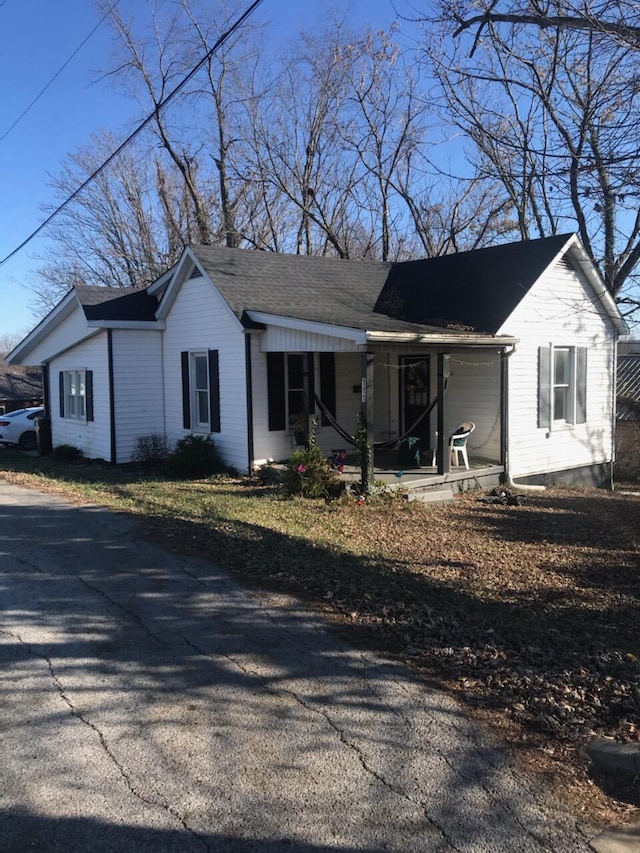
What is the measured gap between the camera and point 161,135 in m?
29.9

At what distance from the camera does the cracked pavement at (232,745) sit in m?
2.97

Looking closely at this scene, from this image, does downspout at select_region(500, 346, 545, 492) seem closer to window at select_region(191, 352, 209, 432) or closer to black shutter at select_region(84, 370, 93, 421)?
window at select_region(191, 352, 209, 432)

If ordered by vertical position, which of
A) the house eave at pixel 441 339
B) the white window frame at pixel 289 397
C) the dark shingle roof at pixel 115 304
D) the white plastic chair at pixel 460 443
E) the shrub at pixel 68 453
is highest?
the dark shingle roof at pixel 115 304

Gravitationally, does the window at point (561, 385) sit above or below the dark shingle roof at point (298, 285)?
below

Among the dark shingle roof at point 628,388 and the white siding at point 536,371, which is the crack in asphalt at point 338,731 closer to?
the white siding at point 536,371

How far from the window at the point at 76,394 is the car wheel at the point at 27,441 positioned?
13.5 feet

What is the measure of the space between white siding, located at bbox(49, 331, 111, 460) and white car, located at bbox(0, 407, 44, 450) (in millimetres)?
3747

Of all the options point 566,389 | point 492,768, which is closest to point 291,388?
point 566,389

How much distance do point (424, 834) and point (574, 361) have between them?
13503 mm

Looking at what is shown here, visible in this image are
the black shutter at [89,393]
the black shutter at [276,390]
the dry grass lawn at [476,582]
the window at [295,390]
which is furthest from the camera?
the black shutter at [89,393]

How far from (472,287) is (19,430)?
15.0m

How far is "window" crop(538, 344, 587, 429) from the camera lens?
14547 mm

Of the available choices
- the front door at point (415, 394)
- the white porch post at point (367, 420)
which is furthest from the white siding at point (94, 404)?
the white porch post at point (367, 420)

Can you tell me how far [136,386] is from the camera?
16141 mm
